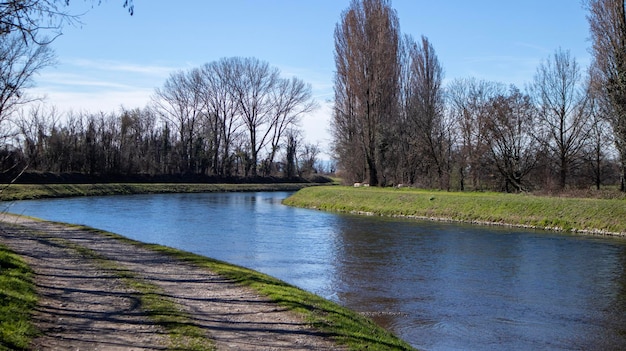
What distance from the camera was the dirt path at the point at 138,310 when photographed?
6684mm

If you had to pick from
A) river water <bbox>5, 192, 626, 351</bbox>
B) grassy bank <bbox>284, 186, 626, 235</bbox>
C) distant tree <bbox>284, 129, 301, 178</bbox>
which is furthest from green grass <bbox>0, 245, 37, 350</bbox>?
distant tree <bbox>284, 129, 301, 178</bbox>

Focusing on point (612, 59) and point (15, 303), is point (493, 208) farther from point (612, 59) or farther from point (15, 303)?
point (15, 303)

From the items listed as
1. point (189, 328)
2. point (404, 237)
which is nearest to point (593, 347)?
point (189, 328)

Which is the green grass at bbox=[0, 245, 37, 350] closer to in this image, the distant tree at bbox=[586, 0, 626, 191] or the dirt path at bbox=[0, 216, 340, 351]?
the dirt path at bbox=[0, 216, 340, 351]

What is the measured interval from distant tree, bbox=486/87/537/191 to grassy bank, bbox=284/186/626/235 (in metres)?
5.51

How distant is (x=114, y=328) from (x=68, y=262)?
205 inches

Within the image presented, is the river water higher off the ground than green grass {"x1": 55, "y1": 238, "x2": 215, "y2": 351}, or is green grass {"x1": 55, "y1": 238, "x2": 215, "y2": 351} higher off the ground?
green grass {"x1": 55, "y1": 238, "x2": 215, "y2": 351}

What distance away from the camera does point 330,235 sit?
74.2ft

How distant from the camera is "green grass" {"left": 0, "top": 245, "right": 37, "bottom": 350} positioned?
20.2ft

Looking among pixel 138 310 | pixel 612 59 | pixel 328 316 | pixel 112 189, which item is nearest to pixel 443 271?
pixel 328 316

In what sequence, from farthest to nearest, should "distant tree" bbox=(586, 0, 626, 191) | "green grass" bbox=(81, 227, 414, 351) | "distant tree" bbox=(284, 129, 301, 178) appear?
"distant tree" bbox=(284, 129, 301, 178) < "distant tree" bbox=(586, 0, 626, 191) < "green grass" bbox=(81, 227, 414, 351)

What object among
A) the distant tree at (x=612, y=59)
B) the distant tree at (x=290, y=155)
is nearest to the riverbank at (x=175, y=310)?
the distant tree at (x=612, y=59)

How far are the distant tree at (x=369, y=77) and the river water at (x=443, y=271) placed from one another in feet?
50.9

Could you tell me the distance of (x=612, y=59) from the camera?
92.3 ft
